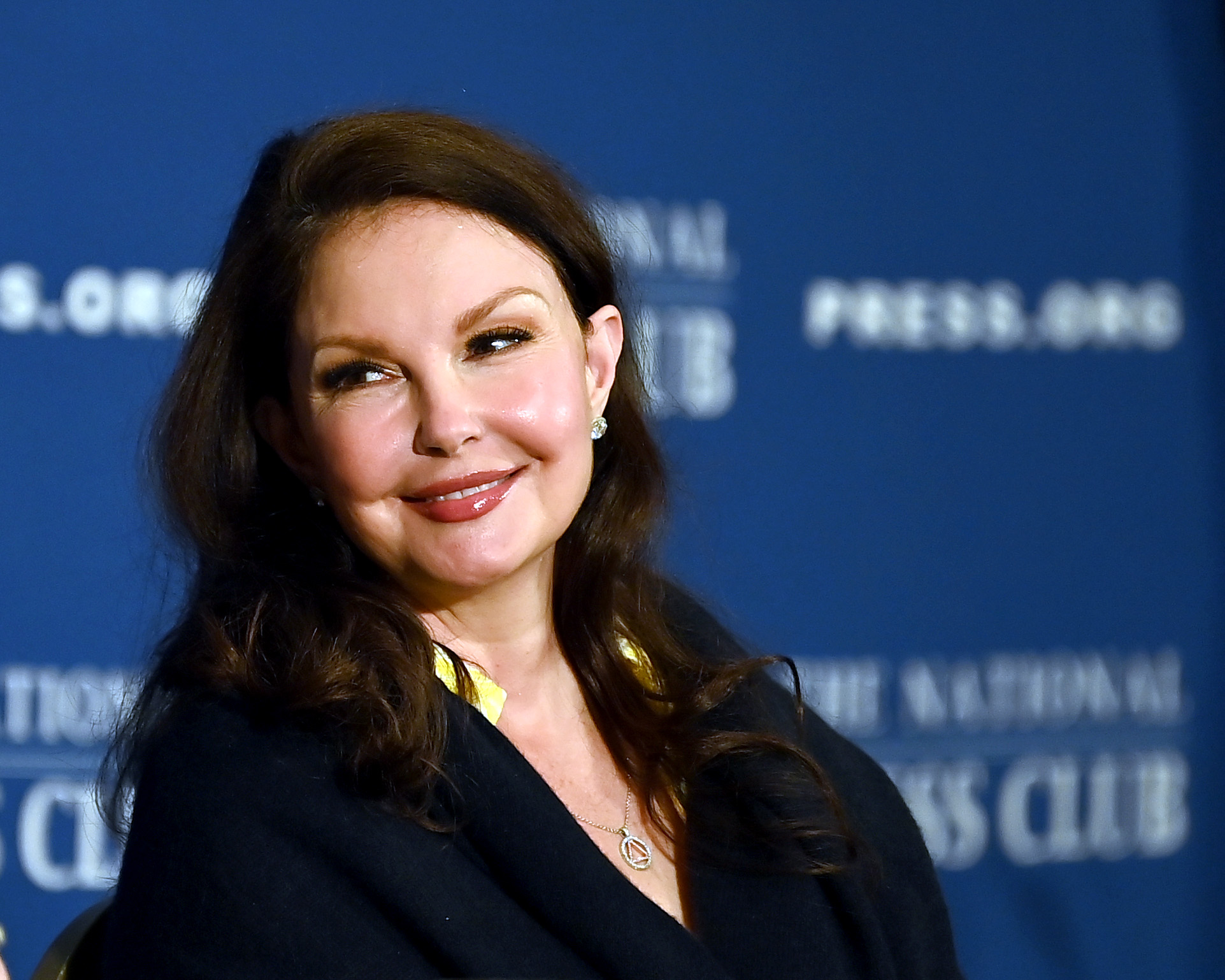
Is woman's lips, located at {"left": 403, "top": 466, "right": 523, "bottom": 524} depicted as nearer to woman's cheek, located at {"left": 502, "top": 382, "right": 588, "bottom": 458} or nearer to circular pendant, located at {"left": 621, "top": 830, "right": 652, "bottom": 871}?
woman's cheek, located at {"left": 502, "top": 382, "right": 588, "bottom": 458}

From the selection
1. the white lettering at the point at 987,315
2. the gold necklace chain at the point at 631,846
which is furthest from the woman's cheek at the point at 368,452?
the white lettering at the point at 987,315

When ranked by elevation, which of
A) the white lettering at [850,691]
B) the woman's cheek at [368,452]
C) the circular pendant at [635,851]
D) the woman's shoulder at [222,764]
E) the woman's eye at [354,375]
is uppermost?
the woman's eye at [354,375]

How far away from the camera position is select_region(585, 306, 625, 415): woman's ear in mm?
1225

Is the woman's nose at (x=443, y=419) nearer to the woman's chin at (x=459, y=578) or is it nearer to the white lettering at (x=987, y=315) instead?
the woman's chin at (x=459, y=578)

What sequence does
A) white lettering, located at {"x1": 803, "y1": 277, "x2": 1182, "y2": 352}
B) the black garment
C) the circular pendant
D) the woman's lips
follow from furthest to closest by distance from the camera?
1. white lettering, located at {"x1": 803, "y1": 277, "x2": 1182, "y2": 352}
2. the circular pendant
3. the woman's lips
4. the black garment

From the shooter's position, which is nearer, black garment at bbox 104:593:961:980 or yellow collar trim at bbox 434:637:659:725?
black garment at bbox 104:593:961:980

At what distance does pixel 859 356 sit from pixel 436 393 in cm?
121

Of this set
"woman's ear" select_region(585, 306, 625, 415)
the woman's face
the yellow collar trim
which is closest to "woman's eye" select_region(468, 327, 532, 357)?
the woman's face

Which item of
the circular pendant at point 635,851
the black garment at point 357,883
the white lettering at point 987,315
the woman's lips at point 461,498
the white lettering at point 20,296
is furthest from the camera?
the white lettering at point 987,315

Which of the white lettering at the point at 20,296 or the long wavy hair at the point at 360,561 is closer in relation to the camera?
the long wavy hair at the point at 360,561

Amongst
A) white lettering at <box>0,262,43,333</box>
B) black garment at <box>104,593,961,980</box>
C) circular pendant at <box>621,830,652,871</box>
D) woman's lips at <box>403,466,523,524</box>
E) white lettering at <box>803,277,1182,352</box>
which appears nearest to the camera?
black garment at <box>104,593,961,980</box>

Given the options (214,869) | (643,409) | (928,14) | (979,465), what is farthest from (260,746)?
(928,14)

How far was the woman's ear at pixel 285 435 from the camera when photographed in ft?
3.78

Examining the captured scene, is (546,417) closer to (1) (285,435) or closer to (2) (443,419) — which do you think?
(2) (443,419)
